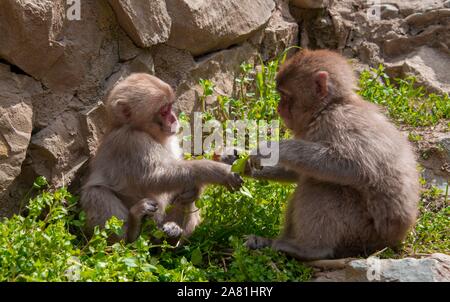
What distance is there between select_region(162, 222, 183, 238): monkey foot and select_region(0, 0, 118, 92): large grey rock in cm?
156

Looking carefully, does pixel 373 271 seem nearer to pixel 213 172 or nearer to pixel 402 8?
pixel 213 172

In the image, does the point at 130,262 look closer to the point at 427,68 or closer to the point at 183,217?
the point at 183,217

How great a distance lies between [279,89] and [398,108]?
277 centimetres

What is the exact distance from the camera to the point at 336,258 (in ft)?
18.9

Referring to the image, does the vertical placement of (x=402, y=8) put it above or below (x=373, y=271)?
above

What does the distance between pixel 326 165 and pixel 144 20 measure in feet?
7.99

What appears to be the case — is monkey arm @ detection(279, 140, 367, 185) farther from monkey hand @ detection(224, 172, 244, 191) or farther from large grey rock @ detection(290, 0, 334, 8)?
large grey rock @ detection(290, 0, 334, 8)


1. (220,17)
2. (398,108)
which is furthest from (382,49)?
(220,17)

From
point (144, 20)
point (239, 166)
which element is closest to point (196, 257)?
point (239, 166)

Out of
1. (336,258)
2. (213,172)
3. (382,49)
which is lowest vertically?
(336,258)

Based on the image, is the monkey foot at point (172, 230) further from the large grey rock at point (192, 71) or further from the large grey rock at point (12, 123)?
the large grey rock at point (192, 71)

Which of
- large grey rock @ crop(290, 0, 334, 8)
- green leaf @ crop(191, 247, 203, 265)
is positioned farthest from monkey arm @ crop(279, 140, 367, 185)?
large grey rock @ crop(290, 0, 334, 8)

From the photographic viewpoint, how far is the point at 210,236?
6.36 metres

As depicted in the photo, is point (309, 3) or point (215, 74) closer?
point (215, 74)
